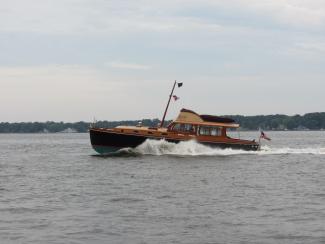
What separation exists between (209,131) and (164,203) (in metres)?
29.7

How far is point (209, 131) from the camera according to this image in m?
57.9

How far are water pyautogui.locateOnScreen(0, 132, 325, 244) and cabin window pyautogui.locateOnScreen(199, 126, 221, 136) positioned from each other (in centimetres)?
601

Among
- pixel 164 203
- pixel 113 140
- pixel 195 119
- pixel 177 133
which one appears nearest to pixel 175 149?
pixel 177 133

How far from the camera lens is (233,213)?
2575 centimetres

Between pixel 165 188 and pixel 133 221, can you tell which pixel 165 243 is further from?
pixel 165 188

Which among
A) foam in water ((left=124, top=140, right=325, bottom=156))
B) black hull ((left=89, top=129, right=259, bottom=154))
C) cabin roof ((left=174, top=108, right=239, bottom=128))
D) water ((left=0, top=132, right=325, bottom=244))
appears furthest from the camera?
cabin roof ((left=174, top=108, right=239, bottom=128))

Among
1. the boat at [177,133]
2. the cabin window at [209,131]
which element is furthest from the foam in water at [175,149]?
the cabin window at [209,131]

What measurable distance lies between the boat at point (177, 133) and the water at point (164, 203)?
4358 millimetres

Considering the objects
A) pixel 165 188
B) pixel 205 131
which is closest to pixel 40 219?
pixel 165 188

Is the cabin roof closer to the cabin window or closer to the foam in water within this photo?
the cabin window

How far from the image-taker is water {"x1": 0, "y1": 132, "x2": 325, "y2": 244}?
70.8ft

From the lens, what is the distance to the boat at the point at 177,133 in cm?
5606

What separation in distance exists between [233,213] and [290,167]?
26.1 meters

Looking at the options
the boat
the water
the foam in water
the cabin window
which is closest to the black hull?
the boat
